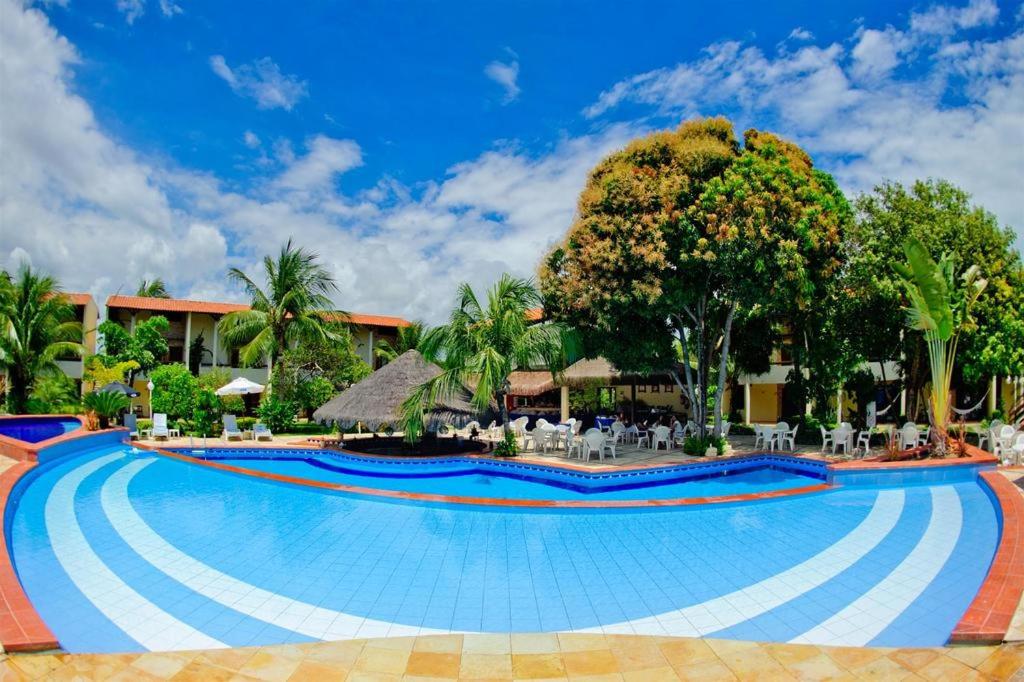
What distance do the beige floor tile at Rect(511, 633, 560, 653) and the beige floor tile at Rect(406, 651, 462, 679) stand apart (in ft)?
1.48

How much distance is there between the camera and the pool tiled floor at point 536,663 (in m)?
3.63

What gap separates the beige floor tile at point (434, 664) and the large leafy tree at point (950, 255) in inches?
543

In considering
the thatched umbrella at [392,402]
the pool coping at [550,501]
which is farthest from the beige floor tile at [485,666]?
the thatched umbrella at [392,402]

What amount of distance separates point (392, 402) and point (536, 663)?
39.7 ft

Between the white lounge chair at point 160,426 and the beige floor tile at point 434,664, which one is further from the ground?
the white lounge chair at point 160,426

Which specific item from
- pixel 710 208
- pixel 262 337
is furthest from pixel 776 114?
pixel 262 337

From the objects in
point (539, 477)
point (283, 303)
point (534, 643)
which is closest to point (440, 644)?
point (534, 643)

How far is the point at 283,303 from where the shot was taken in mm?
20406

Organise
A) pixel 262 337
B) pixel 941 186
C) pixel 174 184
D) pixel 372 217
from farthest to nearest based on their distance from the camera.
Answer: pixel 372 217 < pixel 262 337 < pixel 174 184 < pixel 941 186

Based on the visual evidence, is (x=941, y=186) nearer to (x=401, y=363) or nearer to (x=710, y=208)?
(x=710, y=208)

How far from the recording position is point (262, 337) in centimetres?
2006

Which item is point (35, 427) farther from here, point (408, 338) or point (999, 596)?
point (999, 596)

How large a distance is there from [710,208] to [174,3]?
1118 centimetres

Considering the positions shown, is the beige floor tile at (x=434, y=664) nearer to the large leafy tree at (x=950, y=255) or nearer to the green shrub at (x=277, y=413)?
the large leafy tree at (x=950, y=255)
